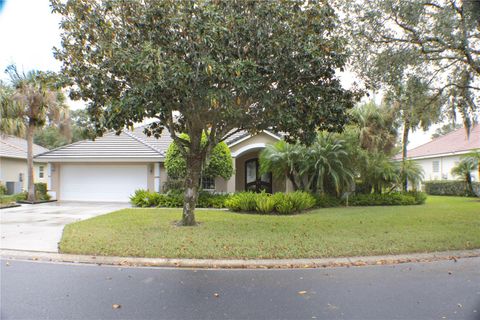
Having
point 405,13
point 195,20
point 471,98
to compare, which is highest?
point 405,13

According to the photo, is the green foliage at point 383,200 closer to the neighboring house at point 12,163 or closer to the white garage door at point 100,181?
the white garage door at point 100,181

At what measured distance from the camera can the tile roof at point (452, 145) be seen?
26.2 m

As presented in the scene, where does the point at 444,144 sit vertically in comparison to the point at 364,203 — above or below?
above

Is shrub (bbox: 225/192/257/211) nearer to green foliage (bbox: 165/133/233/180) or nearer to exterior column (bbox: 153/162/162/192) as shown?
green foliage (bbox: 165/133/233/180)

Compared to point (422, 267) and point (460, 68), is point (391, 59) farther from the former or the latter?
point (422, 267)

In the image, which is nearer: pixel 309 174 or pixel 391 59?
pixel 391 59

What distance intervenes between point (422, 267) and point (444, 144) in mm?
27955

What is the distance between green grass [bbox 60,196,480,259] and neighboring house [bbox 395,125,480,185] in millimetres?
16373

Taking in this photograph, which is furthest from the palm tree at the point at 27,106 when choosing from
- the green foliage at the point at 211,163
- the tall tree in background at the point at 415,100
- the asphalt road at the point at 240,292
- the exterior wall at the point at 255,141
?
the tall tree in background at the point at 415,100

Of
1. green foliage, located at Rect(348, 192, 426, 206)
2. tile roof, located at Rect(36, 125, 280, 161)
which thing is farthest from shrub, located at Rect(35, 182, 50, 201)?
green foliage, located at Rect(348, 192, 426, 206)

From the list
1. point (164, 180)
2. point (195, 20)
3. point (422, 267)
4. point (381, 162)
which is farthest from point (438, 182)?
point (195, 20)

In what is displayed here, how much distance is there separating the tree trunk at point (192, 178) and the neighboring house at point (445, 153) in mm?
19598

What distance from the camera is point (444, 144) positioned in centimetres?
3019

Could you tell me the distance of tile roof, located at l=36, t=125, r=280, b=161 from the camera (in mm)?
18203
